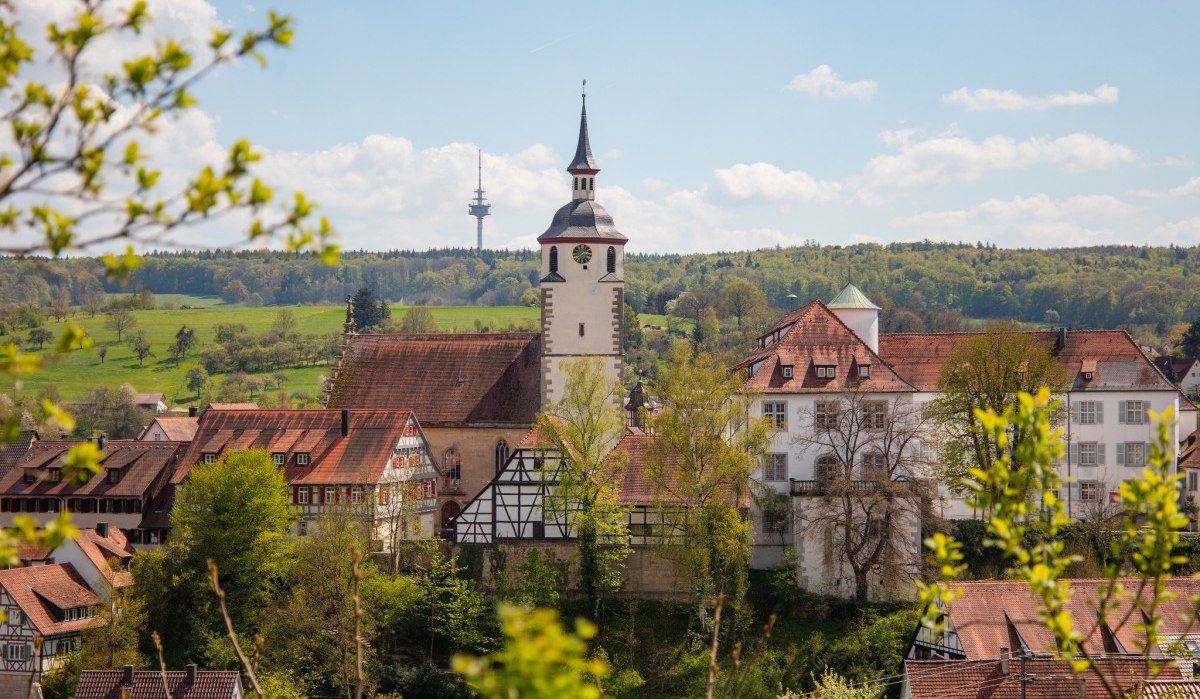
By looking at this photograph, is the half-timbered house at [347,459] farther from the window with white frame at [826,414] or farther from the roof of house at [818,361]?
the window with white frame at [826,414]

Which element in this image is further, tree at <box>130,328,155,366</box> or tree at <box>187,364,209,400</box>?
tree at <box>130,328,155,366</box>

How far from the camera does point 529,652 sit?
6.70m

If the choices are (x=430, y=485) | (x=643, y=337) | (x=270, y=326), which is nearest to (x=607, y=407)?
(x=430, y=485)

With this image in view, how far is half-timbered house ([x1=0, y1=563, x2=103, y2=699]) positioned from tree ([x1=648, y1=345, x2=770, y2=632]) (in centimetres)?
1909

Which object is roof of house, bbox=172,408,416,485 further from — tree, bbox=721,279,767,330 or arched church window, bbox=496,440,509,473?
tree, bbox=721,279,767,330

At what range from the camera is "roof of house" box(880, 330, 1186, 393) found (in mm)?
54000

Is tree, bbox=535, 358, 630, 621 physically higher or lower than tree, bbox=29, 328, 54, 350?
lower

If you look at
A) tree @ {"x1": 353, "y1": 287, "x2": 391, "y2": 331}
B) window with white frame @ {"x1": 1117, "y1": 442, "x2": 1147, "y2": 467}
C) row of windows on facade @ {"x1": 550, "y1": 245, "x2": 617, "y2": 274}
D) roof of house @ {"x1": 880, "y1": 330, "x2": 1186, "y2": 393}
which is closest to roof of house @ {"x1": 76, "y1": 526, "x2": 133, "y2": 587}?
row of windows on facade @ {"x1": 550, "y1": 245, "x2": 617, "y2": 274}

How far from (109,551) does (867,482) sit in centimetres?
2771

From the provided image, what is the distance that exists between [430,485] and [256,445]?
21.6ft

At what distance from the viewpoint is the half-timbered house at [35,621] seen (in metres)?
49.7

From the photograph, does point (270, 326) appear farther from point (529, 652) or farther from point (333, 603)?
point (529, 652)

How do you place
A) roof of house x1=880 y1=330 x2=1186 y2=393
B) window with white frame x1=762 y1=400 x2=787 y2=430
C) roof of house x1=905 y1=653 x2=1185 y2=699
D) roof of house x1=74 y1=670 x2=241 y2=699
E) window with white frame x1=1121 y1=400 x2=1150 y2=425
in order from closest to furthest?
roof of house x1=905 y1=653 x2=1185 y2=699, roof of house x1=74 y1=670 x2=241 y2=699, window with white frame x1=762 y1=400 x2=787 y2=430, window with white frame x1=1121 y1=400 x2=1150 y2=425, roof of house x1=880 y1=330 x2=1186 y2=393

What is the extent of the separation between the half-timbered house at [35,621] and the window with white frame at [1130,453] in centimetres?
3532
